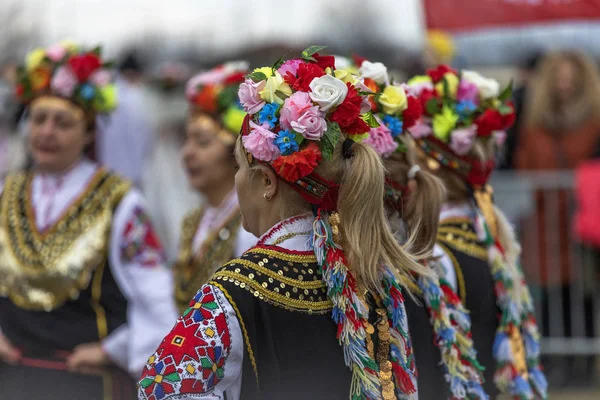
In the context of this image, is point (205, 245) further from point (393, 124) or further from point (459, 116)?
point (393, 124)

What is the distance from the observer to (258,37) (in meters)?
12.7

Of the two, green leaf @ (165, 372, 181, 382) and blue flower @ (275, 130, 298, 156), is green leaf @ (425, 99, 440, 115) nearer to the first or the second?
blue flower @ (275, 130, 298, 156)

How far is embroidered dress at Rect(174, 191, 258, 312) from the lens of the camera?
4.88 m

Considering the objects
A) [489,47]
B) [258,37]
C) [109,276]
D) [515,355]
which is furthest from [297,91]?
[258,37]

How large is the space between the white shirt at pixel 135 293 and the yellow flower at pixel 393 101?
62.0 inches

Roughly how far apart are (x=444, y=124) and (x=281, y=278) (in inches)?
60.6

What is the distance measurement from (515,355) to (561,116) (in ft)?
11.7

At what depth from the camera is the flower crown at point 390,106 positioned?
3.48 metres

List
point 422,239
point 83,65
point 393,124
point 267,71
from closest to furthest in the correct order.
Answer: point 267,71 < point 422,239 < point 393,124 < point 83,65

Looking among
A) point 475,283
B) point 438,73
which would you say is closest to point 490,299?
point 475,283

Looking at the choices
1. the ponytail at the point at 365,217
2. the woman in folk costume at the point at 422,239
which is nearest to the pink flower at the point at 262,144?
the ponytail at the point at 365,217

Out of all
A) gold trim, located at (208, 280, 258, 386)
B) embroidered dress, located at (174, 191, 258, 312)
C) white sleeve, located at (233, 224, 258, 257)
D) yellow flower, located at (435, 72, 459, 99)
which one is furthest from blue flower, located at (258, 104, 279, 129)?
embroidered dress, located at (174, 191, 258, 312)

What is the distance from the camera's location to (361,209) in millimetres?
2744

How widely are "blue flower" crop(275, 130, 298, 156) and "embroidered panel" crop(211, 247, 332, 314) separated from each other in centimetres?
27
